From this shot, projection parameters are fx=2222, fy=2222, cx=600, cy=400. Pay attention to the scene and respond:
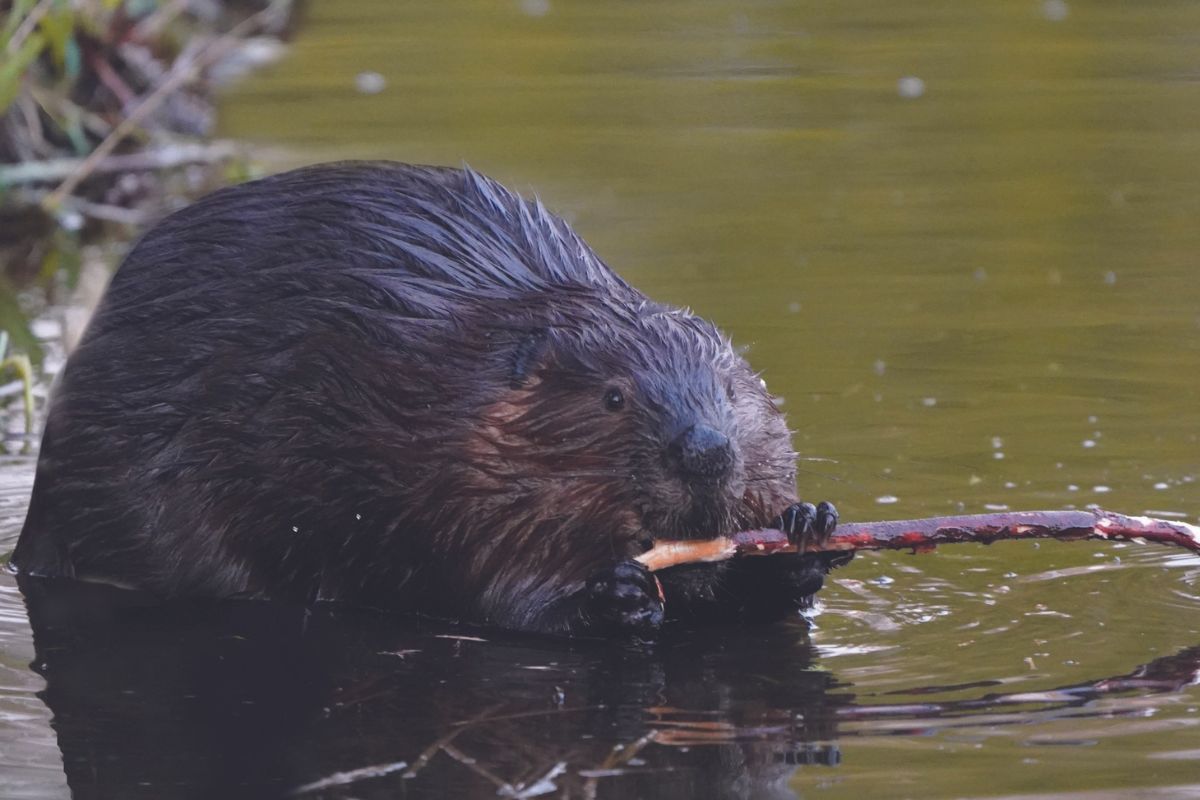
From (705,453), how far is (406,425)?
591 mm

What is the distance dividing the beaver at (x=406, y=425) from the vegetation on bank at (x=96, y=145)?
2672 mm

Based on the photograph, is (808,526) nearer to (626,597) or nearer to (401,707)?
(626,597)

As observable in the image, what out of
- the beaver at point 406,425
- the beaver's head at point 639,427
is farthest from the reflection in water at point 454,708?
the beaver's head at point 639,427

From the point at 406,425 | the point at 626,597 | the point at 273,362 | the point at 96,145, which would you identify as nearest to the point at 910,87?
the point at 96,145

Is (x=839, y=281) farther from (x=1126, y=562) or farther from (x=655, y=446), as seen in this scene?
(x=655, y=446)

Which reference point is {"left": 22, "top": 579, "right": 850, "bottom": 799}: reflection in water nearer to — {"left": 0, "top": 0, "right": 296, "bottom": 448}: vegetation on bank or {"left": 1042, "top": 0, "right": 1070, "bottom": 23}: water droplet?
{"left": 0, "top": 0, "right": 296, "bottom": 448}: vegetation on bank

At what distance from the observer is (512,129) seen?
9.11 meters

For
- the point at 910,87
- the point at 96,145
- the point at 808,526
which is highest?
the point at 910,87

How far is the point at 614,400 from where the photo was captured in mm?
3408

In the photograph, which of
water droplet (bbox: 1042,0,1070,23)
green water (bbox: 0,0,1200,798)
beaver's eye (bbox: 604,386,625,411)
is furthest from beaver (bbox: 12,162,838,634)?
water droplet (bbox: 1042,0,1070,23)

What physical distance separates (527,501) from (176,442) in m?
0.73

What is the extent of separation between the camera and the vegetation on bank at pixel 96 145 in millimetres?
7203

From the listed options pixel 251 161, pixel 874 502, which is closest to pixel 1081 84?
pixel 251 161

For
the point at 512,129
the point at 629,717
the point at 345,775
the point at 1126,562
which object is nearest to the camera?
the point at 345,775
